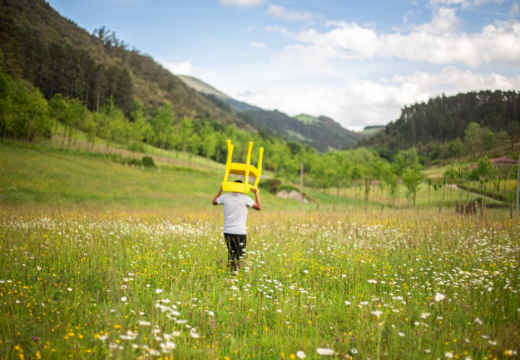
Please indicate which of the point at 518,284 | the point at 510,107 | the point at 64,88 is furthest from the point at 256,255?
the point at 64,88

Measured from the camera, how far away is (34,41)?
69.2 metres

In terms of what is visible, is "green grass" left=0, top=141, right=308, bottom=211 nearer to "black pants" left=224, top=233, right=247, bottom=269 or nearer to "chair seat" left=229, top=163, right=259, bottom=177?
"black pants" left=224, top=233, right=247, bottom=269

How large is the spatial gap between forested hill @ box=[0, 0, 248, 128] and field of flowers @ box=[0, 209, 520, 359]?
1989 inches

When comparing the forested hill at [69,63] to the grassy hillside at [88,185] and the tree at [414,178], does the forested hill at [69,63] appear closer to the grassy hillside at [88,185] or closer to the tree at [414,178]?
the grassy hillside at [88,185]

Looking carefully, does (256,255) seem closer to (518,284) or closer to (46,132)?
(518,284)

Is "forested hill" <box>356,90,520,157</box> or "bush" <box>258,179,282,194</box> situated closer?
"forested hill" <box>356,90,520,157</box>

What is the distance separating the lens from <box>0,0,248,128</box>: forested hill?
52519 millimetres

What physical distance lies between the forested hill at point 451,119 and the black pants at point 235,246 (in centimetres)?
3063

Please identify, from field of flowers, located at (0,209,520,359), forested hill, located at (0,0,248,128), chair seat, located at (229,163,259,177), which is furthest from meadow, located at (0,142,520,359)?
forested hill, located at (0,0,248,128)

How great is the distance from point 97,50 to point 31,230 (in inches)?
6282

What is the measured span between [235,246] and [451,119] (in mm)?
97718

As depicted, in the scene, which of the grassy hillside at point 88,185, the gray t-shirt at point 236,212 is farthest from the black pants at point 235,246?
the grassy hillside at point 88,185

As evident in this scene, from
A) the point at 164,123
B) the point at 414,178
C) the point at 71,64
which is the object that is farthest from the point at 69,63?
the point at 414,178

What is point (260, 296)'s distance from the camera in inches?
185
